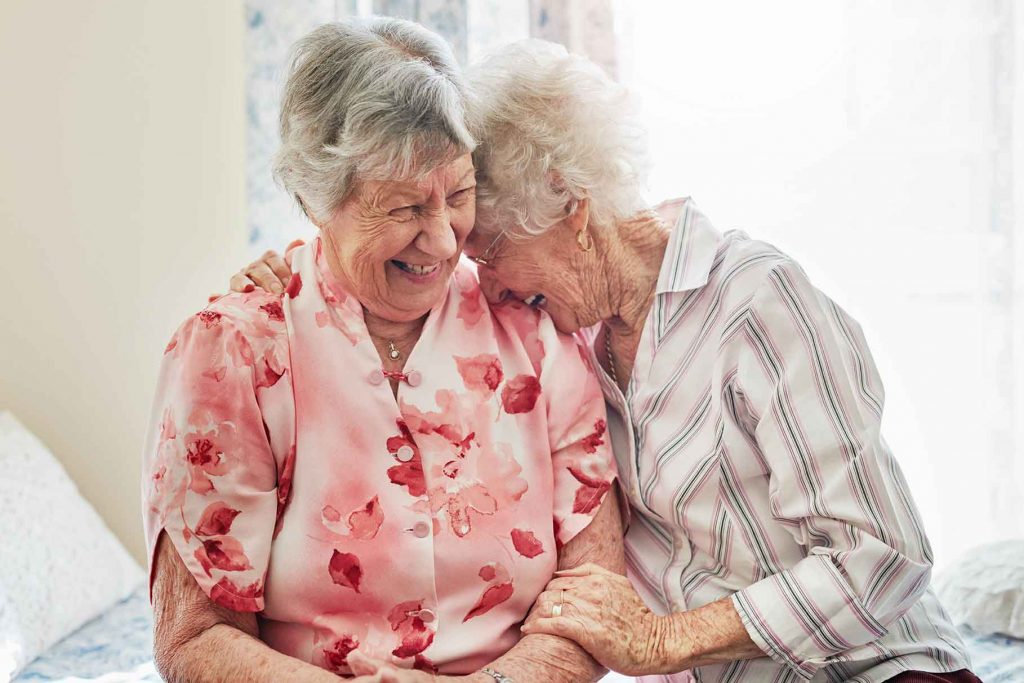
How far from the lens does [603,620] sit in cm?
144

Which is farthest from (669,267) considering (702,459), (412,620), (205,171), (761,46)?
(205,171)

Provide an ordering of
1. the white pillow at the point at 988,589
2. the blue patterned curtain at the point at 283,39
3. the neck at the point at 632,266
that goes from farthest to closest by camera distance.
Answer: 1. the blue patterned curtain at the point at 283,39
2. the white pillow at the point at 988,589
3. the neck at the point at 632,266

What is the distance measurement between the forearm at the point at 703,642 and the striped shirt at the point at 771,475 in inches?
0.9

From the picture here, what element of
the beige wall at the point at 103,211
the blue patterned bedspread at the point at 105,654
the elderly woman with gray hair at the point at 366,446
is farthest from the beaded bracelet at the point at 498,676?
the beige wall at the point at 103,211

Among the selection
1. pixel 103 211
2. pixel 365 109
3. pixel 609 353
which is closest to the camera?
pixel 365 109

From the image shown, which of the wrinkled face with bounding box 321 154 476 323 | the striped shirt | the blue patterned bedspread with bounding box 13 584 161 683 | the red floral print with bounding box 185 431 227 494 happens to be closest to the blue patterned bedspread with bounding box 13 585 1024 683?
the blue patterned bedspread with bounding box 13 584 161 683

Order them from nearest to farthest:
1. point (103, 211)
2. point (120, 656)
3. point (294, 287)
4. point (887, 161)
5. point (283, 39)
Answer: point (294, 287) → point (120, 656) → point (103, 211) → point (887, 161) → point (283, 39)

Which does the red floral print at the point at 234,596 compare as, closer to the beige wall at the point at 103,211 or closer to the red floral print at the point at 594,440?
the red floral print at the point at 594,440

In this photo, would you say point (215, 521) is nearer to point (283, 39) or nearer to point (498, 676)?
point (498, 676)

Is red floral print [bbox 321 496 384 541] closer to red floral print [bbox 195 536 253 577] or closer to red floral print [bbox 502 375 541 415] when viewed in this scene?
red floral print [bbox 195 536 253 577]

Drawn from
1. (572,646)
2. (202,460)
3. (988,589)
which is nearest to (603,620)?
(572,646)

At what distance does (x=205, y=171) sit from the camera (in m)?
2.79

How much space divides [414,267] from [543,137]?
0.27m

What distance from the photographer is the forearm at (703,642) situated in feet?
4.74
